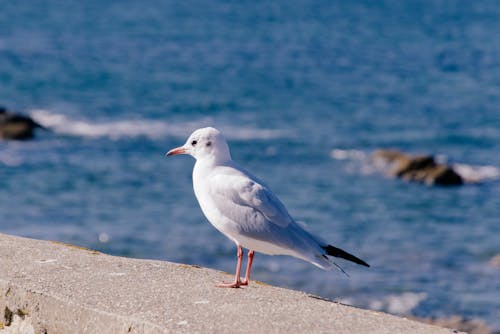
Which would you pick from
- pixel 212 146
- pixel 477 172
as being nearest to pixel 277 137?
pixel 477 172

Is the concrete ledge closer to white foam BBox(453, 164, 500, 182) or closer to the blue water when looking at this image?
the blue water

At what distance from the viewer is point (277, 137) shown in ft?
92.9

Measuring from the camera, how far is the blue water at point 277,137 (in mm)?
16781

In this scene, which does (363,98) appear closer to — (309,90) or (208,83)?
(309,90)

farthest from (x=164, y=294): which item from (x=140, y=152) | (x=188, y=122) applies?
(x=188, y=122)

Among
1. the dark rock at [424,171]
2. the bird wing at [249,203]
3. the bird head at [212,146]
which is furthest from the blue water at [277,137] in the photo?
the bird wing at [249,203]

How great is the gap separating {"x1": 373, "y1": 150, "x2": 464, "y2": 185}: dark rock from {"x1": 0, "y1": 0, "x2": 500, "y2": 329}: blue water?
17.2 inches

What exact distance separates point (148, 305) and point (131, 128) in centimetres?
2453

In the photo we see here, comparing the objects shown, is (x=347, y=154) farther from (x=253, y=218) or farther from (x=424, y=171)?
(x=253, y=218)

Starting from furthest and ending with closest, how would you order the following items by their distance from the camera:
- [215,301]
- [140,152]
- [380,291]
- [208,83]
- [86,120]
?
1. [208,83]
2. [86,120]
3. [140,152]
4. [380,291]
5. [215,301]

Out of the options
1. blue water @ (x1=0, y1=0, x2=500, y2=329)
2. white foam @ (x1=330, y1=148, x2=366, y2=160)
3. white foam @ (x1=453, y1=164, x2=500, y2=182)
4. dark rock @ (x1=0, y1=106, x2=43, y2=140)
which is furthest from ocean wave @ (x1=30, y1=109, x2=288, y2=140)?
white foam @ (x1=453, y1=164, x2=500, y2=182)

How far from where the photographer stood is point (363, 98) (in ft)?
119

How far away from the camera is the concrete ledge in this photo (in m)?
4.92

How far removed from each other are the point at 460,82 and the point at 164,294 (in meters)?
36.6
